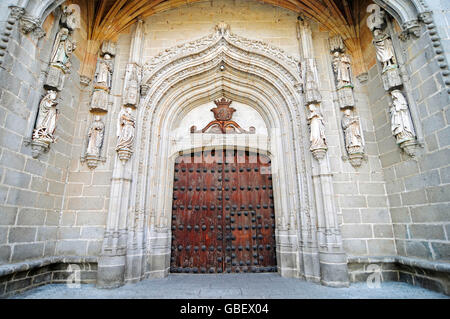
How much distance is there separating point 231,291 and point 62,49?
15.9ft

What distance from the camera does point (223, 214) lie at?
4.85m

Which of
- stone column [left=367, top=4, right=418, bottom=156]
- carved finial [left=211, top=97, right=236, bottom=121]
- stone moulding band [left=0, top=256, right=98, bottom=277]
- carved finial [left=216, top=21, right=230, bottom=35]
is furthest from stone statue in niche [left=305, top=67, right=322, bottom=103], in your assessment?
stone moulding band [left=0, top=256, right=98, bottom=277]

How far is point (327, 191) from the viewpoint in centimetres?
405

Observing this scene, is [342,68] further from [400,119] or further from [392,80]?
[400,119]

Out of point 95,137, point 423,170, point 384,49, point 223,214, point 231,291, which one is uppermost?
point 384,49

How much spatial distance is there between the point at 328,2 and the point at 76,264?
7.03 meters

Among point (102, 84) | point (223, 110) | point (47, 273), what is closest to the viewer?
point (47, 273)

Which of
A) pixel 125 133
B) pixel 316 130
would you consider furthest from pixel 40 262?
pixel 316 130

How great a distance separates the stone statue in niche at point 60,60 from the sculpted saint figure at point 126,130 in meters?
1.06

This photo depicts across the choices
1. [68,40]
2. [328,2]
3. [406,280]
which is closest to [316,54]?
[328,2]

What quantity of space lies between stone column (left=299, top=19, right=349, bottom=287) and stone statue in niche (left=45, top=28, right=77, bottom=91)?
4.38 meters

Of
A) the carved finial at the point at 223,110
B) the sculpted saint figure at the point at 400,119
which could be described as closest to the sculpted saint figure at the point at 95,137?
the carved finial at the point at 223,110

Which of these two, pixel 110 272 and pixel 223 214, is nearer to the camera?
pixel 110 272
